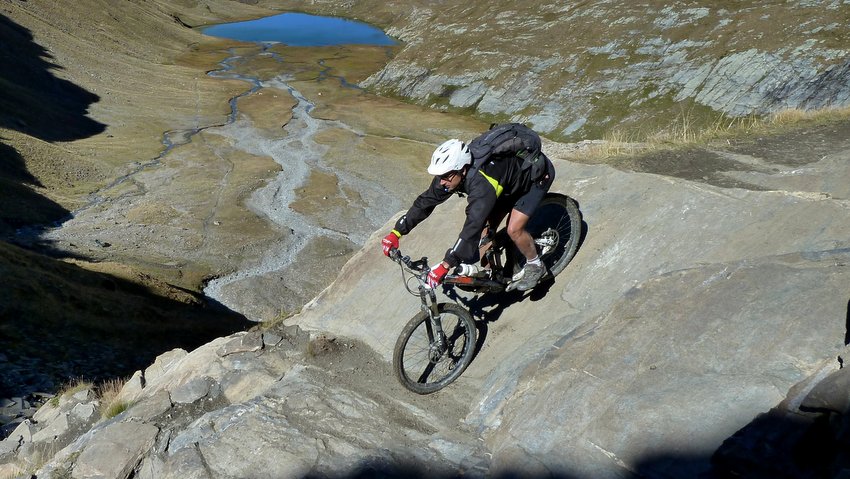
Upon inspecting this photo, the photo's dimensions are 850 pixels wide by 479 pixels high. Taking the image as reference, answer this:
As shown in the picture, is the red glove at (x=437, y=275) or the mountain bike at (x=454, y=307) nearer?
the red glove at (x=437, y=275)

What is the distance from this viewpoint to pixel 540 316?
11.4 metres

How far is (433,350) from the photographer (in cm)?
1035

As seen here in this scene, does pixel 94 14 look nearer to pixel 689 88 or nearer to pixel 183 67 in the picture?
pixel 183 67

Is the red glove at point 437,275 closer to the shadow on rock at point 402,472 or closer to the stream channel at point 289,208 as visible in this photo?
the shadow on rock at point 402,472

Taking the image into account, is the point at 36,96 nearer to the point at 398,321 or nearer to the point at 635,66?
the point at 635,66

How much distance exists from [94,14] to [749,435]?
177764mm

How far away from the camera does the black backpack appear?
9.63 m

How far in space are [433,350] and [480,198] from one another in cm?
267

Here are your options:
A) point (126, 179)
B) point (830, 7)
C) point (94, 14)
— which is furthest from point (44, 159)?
point (94, 14)

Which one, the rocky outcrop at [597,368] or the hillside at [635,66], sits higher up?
the rocky outcrop at [597,368]

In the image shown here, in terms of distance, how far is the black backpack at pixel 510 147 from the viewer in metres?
9.63

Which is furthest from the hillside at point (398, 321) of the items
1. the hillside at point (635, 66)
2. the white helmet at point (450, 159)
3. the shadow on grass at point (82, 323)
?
the hillside at point (635, 66)

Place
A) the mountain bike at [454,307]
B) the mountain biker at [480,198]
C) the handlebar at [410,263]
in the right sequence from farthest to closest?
the mountain bike at [454,307] < the handlebar at [410,263] < the mountain biker at [480,198]

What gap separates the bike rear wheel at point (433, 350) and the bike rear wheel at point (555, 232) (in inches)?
59.5
